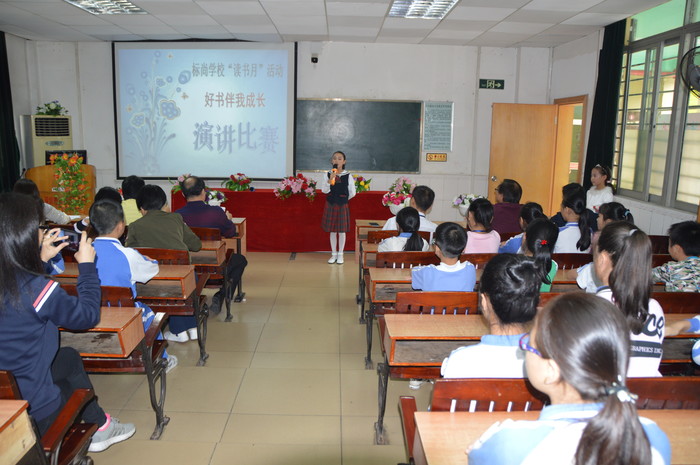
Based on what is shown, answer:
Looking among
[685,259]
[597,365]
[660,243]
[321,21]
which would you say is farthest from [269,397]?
[321,21]

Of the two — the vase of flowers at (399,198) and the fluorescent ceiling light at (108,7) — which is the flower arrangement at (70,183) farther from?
the vase of flowers at (399,198)

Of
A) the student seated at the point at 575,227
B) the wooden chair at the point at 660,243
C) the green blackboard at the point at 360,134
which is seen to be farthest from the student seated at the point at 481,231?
the green blackboard at the point at 360,134

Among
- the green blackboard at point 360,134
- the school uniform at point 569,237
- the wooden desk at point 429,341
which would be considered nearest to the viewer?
the wooden desk at point 429,341

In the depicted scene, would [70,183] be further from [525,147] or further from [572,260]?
[525,147]

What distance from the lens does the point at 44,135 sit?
7277 mm

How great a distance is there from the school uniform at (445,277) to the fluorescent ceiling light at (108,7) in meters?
4.61

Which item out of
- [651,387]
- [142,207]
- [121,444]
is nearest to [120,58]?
[142,207]

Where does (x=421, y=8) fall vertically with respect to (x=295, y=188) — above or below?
above

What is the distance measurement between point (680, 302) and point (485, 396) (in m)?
1.61

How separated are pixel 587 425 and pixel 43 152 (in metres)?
8.08

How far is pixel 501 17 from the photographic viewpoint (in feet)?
18.9

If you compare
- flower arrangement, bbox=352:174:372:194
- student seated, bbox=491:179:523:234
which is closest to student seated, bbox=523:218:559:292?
student seated, bbox=491:179:523:234

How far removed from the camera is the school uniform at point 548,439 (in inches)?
39.2

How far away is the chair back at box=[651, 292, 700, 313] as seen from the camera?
2.52m
